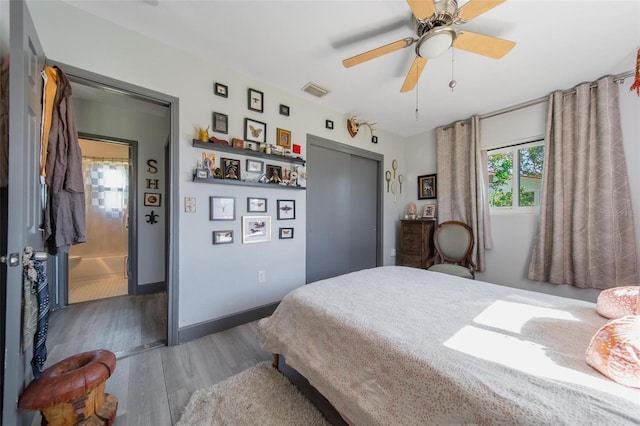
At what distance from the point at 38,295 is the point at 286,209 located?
1.87 meters

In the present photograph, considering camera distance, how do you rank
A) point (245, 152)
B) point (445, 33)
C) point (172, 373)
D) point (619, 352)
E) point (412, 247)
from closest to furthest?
point (619, 352)
point (445, 33)
point (172, 373)
point (245, 152)
point (412, 247)

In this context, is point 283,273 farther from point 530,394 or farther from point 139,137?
point 139,137

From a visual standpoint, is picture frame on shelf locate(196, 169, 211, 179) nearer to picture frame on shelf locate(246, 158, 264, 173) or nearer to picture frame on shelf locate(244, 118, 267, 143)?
picture frame on shelf locate(246, 158, 264, 173)

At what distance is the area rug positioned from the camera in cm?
123

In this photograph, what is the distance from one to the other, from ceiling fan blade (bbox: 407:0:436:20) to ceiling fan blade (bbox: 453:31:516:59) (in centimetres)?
31

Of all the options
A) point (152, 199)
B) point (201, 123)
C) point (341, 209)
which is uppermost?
point (201, 123)

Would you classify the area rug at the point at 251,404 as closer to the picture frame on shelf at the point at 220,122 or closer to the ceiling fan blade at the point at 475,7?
the picture frame on shelf at the point at 220,122

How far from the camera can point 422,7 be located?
1263mm

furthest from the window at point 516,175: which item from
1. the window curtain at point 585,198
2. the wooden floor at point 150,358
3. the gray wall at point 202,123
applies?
the wooden floor at point 150,358

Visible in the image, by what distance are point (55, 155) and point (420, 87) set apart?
3053 mm

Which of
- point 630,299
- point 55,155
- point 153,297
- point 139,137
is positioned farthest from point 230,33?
point 153,297

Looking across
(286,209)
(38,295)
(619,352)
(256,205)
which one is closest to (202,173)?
(256,205)

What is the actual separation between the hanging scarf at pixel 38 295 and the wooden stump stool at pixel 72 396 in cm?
10

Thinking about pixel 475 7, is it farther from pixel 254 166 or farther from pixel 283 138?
pixel 254 166
